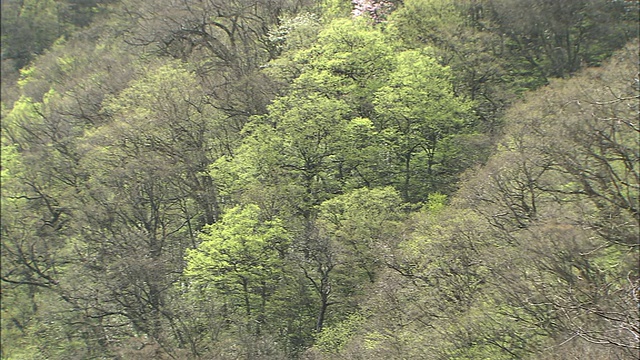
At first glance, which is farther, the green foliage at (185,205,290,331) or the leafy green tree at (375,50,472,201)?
the leafy green tree at (375,50,472,201)

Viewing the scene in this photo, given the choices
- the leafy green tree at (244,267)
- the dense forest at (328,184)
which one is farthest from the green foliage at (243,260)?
the dense forest at (328,184)

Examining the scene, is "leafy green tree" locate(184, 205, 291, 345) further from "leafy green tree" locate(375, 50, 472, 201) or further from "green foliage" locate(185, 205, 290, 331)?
"leafy green tree" locate(375, 50, 472, 201)

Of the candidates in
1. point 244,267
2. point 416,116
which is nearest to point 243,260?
point 244,267

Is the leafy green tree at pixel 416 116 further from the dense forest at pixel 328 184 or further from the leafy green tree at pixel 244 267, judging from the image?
the leafy green tree at pixel 244 267

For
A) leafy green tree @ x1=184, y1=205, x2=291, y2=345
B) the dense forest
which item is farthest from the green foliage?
the dense forest

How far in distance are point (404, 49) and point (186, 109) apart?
12.9m

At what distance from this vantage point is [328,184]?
26.3m

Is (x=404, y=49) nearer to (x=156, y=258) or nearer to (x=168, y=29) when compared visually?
(x=168, y=29)

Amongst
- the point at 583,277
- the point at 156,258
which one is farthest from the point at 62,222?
the point at 583,277

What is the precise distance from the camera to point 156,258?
2422 centimetres

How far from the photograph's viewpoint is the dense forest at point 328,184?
16.2m

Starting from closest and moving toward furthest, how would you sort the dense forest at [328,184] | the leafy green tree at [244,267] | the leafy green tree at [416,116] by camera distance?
1. the dense forest at [328,184]
2. the leafy green tree at [244,267]
3. the leafy green tree at [416,116]

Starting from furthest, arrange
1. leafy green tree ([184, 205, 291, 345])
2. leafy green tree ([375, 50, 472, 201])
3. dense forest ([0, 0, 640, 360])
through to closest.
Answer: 1. leafy green tree ([375, 50, 472, 201])
2. leafy green tree ([184, 205, 291, 345])
3. dense forest ([0, 0, 640, 360])

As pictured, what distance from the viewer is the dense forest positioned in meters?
16.2
